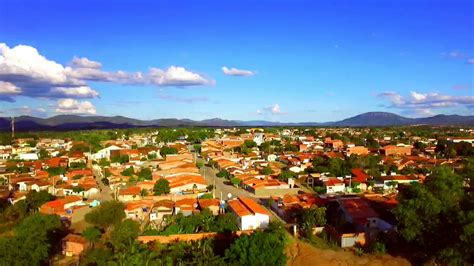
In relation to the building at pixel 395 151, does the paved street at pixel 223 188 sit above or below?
below

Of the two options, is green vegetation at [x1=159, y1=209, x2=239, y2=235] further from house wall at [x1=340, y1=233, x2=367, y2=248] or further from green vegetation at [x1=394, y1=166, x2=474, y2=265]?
green vegetation at [x1=394, y1=166, x2=474, y2=265]

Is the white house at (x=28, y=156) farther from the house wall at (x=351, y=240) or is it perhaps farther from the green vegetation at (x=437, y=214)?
the green vegetation at (x=437, y=214)

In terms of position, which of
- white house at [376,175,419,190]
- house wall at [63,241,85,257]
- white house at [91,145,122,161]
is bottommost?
house wall at [63,241,85,257]

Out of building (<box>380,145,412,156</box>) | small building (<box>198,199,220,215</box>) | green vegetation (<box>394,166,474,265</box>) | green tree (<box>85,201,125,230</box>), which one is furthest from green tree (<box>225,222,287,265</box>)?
building (<box>380,145,412,156</box>)

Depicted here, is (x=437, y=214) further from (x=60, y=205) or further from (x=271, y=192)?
(x=60, y=205)

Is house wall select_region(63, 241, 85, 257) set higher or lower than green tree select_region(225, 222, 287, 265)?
lower

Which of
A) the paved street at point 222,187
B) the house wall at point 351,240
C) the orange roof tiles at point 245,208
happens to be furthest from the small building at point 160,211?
the house wall at point 351,240

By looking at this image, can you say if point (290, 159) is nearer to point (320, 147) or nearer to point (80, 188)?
point (320, 147)
